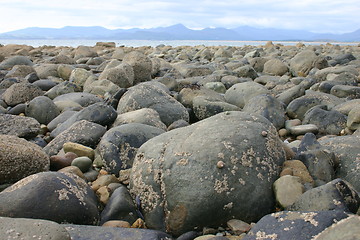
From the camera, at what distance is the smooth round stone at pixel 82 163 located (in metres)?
3.99

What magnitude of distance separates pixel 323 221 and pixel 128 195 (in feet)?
5.71

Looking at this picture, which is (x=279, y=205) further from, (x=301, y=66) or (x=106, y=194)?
(x=301, y=66)

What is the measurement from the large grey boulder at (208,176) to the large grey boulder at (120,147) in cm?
60

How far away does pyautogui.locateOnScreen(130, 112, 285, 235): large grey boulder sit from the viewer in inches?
116

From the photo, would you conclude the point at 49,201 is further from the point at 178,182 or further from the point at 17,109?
the point at 17,109

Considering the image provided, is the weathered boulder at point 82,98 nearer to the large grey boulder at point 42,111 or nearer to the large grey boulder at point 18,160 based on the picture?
the large grey boulder at point 42,111

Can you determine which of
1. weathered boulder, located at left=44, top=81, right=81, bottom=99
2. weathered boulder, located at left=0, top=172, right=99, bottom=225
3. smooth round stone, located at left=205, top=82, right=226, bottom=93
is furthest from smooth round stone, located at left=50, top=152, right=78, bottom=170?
smooth round stone, located at left=205, top=82, right=226, bottom=93

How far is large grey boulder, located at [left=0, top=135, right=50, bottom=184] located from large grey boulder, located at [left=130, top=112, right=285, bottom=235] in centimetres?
97

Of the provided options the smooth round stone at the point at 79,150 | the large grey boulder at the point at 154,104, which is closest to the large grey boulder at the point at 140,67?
the large grey boulder at the point at 154,104

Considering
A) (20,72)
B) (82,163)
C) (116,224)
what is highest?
(20,72)

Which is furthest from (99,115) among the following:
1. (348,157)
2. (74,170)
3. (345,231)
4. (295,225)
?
(345,231)

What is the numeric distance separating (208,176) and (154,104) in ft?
9.52

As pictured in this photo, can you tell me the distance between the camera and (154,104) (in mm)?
5742

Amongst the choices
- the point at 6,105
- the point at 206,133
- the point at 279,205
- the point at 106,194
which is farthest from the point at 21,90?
the point at 279,205
